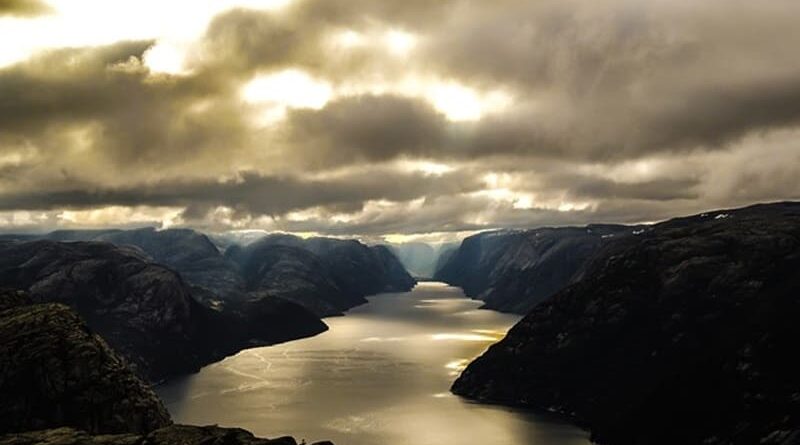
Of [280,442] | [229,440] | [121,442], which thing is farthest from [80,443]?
[280,442]

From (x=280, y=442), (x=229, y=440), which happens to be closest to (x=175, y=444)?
(x=229, y=440)

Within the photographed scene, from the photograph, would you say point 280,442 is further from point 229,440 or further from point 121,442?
point 121,442

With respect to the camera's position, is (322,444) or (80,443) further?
(80,443)

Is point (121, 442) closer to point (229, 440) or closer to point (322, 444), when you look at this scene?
point (229, 440)

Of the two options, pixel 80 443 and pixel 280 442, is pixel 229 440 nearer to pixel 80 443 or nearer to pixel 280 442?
pixel 280 442

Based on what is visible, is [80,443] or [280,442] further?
[80,443]

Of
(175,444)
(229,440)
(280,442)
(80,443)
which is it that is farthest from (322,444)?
(80,443)
